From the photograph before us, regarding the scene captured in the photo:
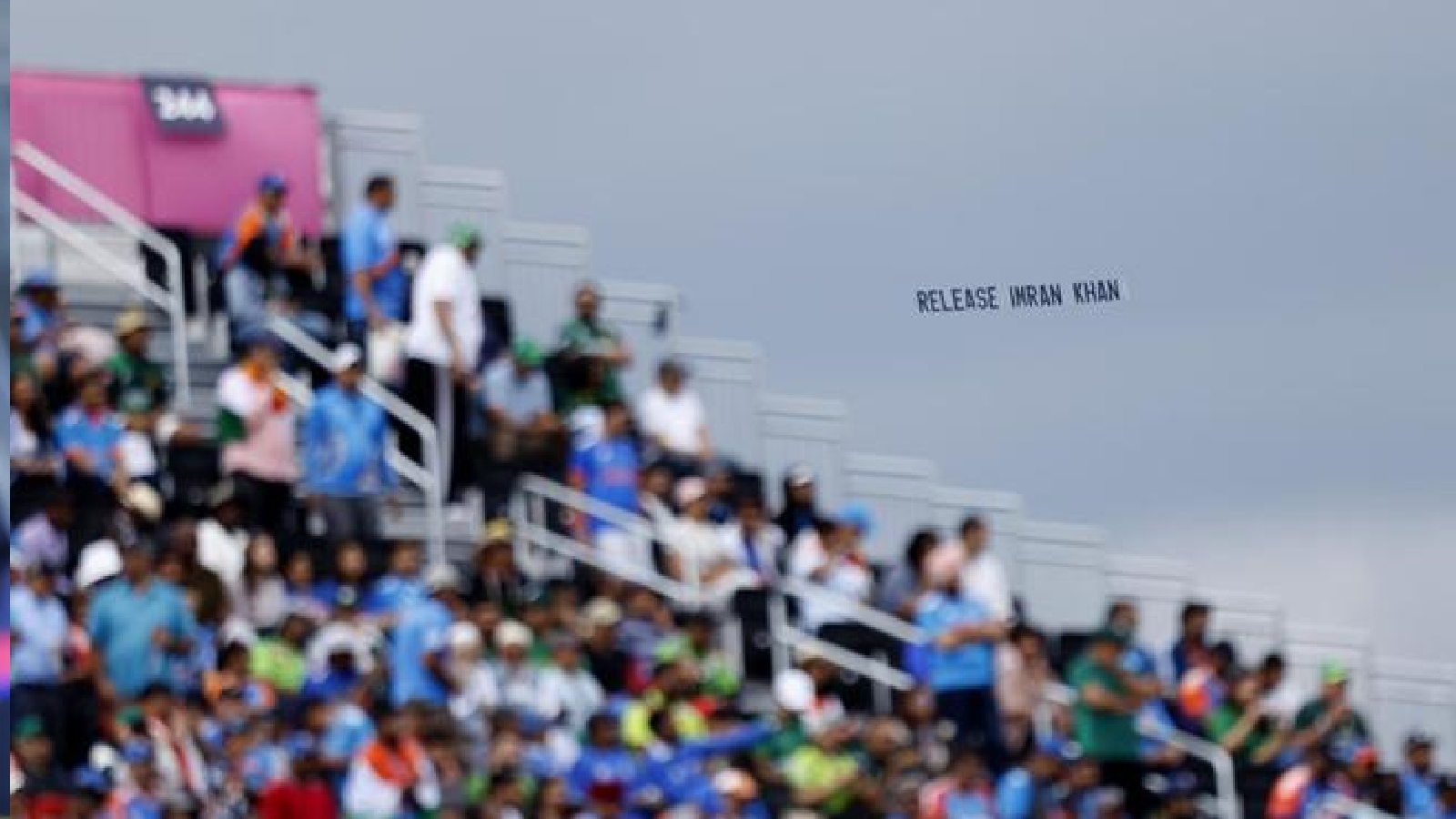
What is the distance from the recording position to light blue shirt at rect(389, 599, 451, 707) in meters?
14.0

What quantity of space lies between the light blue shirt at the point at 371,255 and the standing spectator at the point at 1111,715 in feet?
12.1

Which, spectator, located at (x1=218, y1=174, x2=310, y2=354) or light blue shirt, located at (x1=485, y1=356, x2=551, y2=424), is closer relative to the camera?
spectator, located at (x1=218, y1=174, x2=310, y2=354)

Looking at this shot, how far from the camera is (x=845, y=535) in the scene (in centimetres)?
1727

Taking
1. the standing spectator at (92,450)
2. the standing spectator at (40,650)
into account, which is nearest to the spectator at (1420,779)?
the standing spectator at (92,450)

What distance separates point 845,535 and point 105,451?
13.9 ft

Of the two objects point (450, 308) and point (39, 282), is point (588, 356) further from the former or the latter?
point (39, 282)

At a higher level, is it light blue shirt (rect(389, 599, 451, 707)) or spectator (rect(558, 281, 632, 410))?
spectator (rect(558, 281, 632, 410))

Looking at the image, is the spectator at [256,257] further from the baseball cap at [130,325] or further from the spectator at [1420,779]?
the spectator at [1420,779]

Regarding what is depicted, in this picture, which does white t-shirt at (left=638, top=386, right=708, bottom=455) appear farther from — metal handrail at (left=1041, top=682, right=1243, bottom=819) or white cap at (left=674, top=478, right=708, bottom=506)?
metal handrail at (left=1041, top=682, right=1243, bottom=819)

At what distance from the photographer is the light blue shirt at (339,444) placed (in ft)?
50.6

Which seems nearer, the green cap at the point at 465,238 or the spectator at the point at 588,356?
the green cap at the point at 465,238

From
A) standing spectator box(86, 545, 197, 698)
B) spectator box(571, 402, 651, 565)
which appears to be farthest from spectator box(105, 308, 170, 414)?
spectator box(571, 402, 651, 565)

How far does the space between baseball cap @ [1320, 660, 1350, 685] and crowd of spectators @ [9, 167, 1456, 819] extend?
5.5 inches

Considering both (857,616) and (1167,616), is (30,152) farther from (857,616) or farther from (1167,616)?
(1167,616)
